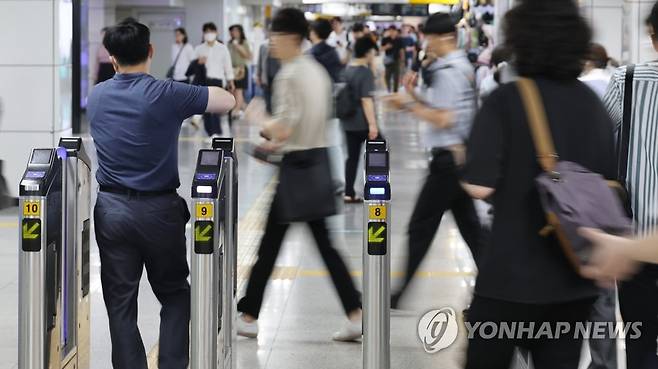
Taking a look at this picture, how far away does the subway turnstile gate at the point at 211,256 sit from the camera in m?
4.39

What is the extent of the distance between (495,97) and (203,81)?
53.8 ft

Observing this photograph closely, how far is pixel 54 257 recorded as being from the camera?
4531 millimetres

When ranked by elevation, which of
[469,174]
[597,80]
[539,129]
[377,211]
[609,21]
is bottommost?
[377,211]

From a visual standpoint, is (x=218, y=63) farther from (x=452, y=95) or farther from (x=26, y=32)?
(x=452, y=95)

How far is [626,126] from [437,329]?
247 centimetres

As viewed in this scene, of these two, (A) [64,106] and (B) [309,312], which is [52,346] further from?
(A) [64,106]

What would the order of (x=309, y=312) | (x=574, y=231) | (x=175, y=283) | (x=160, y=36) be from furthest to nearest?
(x=160, y=36) < (x=309, y=312) < (x=175, y=283) < (x=574, y=231)

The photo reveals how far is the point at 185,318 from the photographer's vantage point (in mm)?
4910

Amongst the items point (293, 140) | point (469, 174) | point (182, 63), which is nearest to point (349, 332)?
point (293, 140)

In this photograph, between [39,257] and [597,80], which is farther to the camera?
[597,80]

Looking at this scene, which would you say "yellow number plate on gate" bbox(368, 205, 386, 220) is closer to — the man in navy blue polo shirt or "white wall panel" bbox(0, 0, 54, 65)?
the man in navy blue polo shirt

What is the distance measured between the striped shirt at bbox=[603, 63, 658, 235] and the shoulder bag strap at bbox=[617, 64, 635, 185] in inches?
0.5

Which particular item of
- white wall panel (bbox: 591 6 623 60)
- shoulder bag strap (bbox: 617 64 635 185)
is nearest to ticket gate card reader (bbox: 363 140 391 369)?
shoulder bag strap (bbox: 617 64 635 185)

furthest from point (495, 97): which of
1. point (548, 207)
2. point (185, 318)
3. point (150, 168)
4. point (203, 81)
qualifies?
point (203, 81)
